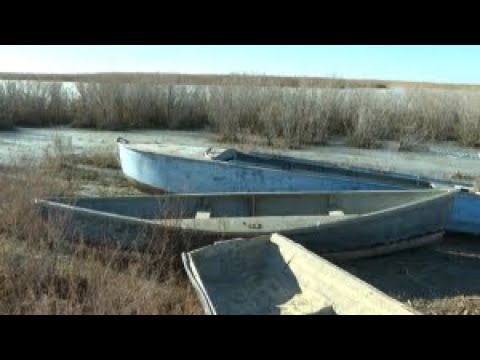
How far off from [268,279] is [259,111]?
8835 mm

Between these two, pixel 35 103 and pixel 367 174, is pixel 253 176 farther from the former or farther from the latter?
pixel 35 103

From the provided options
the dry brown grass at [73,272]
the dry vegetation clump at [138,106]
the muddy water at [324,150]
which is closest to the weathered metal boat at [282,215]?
the dry brown grass at [73,272]

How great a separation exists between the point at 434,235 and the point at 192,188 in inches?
121

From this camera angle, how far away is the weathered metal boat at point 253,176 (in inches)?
261

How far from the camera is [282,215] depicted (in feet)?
21.4

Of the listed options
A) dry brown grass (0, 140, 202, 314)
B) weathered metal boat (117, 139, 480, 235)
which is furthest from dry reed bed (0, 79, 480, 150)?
dry brown grass (0, 140, 202, 314)

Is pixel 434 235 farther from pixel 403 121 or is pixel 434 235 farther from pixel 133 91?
pixel 133 91

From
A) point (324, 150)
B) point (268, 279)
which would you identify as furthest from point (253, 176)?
point (324, 150)

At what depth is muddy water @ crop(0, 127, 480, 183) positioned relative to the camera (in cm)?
1068

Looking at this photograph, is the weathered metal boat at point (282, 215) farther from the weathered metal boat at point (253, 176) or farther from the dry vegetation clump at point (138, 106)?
the dry vegetation clump at point (138, 106)

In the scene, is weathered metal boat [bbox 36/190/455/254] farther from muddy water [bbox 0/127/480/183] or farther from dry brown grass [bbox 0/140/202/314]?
muddy water [bbox 0/127/480/183]

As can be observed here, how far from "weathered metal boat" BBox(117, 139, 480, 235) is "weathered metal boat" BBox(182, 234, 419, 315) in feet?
6.63

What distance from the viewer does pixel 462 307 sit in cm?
471

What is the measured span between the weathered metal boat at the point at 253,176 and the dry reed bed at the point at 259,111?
4168 mm
